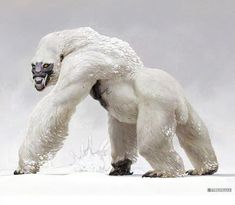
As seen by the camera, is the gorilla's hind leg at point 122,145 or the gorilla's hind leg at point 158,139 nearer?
the gorilla's hind leg at point 158,139

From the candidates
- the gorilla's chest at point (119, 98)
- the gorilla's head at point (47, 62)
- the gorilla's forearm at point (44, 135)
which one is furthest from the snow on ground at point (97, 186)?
the gorilla's head at point (47, 62)

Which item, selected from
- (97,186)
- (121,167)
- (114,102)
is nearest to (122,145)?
(121,167)

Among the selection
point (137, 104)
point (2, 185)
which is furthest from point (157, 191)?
point (2, 185)

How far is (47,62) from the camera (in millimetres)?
2309

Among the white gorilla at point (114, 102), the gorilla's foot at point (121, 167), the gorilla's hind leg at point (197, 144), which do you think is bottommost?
the gorilla's foot at point (121, 167)

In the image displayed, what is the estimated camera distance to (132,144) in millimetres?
2436

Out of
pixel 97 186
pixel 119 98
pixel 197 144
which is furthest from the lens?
pixel 197 144

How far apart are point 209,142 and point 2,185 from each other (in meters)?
0.72

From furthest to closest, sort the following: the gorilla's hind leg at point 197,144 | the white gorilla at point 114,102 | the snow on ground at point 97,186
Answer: the gorilla's hind leg at point 197,144 < the white gorilla at point 114,102 < the snow on ground at point 97,186

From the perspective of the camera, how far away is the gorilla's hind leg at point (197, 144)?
7.83ft

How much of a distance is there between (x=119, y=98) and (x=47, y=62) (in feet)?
0.86

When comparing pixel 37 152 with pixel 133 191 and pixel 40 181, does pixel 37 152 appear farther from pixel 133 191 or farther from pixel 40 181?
pixel 133 191

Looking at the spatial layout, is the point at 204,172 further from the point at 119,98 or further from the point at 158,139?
the point at 119,98

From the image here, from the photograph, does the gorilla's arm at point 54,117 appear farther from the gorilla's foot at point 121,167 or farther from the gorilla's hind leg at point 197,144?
the gorilla's hind leg at point 197,144
